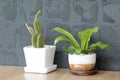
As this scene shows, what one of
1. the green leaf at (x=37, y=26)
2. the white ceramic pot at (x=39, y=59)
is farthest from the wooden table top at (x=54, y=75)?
the green leaf at (x=37, y=26)

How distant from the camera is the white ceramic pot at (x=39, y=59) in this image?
59.1 inches

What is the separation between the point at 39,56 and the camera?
1.50 m

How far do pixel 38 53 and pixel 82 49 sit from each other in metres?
0.25

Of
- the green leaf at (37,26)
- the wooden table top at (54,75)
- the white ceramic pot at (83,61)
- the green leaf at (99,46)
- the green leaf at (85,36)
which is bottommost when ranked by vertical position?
the wooden table top at (54,75)

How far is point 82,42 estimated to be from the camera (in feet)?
4.88

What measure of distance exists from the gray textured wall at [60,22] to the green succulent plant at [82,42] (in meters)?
0.08

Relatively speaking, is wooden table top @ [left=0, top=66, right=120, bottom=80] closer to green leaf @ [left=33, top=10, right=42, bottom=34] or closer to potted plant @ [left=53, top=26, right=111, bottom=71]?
potted plant @ [left=53, top=26, right=111, bottom=71]

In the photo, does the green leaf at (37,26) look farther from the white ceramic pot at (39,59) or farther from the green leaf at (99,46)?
A: the green leaf at (99,46)

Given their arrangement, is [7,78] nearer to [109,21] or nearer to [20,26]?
[20,26]

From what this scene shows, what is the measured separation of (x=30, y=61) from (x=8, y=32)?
30 cm

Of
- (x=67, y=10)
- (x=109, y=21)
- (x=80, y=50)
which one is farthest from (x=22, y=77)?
(x=109, y=21)

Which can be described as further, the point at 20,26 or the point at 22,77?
the point at 20,26

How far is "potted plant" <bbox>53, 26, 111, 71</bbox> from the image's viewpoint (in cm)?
145

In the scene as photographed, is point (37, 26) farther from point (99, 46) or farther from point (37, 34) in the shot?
point (99, 46)
